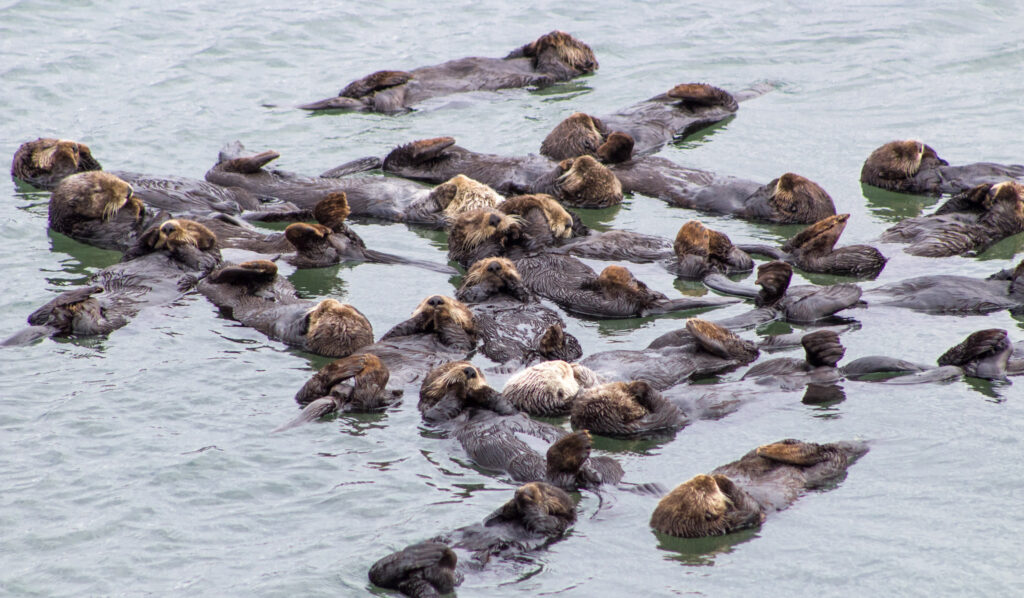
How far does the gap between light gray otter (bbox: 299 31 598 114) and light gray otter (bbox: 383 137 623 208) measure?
1581 mm

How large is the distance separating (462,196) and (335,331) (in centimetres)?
227

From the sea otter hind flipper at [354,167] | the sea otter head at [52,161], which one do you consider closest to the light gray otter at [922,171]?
the sea otter hind flipper at [354,167]

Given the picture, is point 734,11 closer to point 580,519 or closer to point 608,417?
point 608,417

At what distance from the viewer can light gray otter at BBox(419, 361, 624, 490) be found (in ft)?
14.2

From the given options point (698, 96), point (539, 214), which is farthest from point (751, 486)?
point (698, 96)

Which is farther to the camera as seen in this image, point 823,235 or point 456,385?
point 823,235

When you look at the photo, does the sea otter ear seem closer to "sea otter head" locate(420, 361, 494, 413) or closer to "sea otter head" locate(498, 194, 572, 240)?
"sea otter head" locate(498, 194, 572, 240)

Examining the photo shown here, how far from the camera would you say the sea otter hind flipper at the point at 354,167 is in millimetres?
8734

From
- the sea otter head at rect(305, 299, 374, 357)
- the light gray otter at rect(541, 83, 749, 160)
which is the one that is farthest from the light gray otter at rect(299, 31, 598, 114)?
the sea otter head at rect(305, 299, 374, 357)

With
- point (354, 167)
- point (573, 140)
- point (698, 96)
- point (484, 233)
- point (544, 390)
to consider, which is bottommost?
point (544, 390)

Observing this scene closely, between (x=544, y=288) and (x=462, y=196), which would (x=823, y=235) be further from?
(x=462, y=196)

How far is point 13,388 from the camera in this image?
5.38 meters

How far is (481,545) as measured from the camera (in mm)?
3969

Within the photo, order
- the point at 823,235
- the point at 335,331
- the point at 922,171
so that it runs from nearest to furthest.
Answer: the point at 335,331 < the point at 823,235 < the point at 922,171
